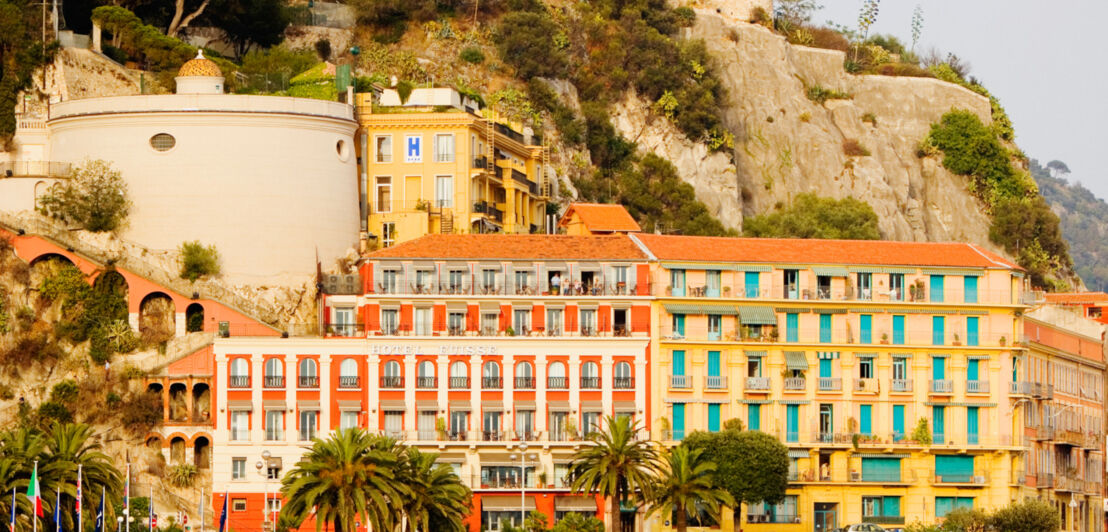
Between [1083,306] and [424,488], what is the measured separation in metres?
59.1

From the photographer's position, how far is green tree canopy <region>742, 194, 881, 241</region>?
136 m

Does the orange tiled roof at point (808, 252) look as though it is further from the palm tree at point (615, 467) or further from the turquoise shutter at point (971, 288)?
the palm tree at point (615, 467)

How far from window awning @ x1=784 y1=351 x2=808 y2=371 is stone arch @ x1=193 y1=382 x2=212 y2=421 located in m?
28.3

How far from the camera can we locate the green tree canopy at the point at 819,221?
5340 inches

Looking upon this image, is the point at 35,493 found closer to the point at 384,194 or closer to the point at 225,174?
the point at 225,174

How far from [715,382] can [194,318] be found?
85.5ft

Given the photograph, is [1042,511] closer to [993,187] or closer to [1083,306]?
[1083,306]

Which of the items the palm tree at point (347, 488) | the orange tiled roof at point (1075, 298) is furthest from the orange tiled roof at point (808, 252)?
the orange tiled roof at point (1075, 298)

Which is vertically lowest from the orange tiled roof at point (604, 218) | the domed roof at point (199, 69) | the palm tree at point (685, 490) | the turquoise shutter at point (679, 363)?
the palm tree at point (685, 490)

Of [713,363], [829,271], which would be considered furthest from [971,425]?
[713,363]

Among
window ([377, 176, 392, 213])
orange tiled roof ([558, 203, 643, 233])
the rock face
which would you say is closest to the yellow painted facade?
orange tiled roof ([558, 203, 643, 233])

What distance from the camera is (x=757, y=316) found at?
10912cm

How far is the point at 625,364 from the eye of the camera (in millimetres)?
107250

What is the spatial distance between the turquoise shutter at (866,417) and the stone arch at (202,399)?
32.0 m
